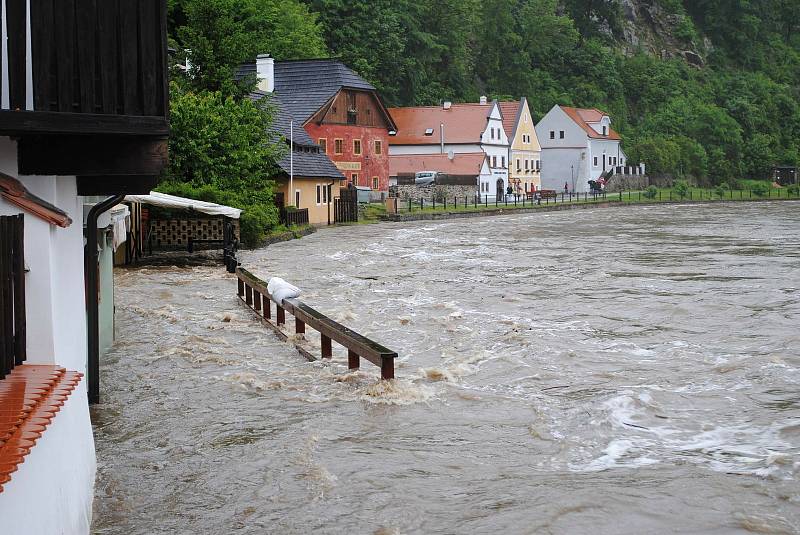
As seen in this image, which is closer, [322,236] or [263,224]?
[263,224]

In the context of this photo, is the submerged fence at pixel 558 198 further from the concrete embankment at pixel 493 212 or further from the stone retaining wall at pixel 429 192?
the concrete embankment at pixel 493 212

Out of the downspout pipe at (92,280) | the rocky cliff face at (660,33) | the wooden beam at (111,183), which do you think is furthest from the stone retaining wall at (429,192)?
the rocky cliff face at (660,33)

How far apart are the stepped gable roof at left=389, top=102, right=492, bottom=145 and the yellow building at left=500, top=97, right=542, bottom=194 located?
5.82 meters

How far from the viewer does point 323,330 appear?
1511 centimetres

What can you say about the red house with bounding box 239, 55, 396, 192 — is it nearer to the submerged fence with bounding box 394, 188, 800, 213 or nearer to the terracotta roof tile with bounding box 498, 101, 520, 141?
the submerged fence with bounding box 394, 188, 800, 213

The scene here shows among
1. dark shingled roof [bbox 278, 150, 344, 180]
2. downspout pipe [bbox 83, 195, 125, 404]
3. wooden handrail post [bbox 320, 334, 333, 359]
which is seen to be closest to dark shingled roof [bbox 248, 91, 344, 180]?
dark shingled roof [bbox 278, 150, 344, 180]

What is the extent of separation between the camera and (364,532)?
8.72 m

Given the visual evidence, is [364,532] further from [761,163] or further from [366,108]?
[761,163]

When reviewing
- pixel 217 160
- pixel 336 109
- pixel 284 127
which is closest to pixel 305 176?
pixel 284 127

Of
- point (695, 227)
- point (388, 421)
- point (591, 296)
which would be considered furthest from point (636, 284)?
point (695, 227)

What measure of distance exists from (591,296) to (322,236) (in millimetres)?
22069

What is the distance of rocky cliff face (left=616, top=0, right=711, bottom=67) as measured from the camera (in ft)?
433

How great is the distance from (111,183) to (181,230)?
914 inches

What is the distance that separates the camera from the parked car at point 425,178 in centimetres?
7112
